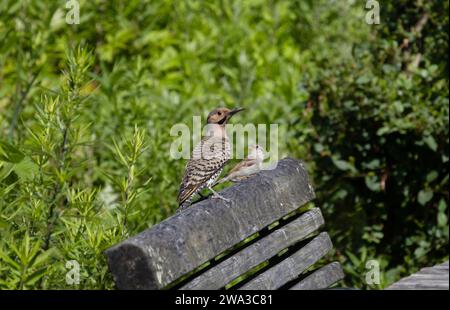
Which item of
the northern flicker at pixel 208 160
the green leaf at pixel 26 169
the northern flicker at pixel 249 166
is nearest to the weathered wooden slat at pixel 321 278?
the northern flicker at pixel 249 166

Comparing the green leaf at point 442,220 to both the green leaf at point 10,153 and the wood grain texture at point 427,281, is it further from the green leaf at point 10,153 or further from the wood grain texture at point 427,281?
the green leaf at point 10,153

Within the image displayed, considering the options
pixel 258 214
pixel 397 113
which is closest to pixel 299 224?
pixel 258 214

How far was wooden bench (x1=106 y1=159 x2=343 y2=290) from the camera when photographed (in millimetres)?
2732

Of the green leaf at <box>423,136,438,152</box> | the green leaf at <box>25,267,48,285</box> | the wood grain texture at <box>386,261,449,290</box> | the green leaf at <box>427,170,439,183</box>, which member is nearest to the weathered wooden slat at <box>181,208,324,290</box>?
the green leaf at <box>25,267,48,285</box>

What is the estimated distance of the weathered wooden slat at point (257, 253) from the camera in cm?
321

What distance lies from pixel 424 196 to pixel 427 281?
1.51 m

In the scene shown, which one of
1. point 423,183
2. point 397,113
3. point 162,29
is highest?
point 162,29

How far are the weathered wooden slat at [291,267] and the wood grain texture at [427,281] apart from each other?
1106 mm

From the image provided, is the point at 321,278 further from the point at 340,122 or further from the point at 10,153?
the point at 340,122

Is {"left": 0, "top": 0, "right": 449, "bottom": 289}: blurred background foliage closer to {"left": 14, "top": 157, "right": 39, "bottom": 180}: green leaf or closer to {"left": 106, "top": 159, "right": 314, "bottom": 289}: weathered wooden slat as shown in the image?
{"left": 14, "top": 157, "right": 39, "bottom": 180}: green leaf

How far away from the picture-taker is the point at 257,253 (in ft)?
11.8
